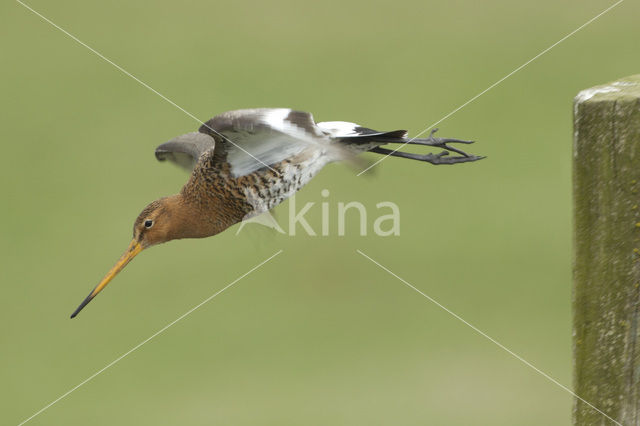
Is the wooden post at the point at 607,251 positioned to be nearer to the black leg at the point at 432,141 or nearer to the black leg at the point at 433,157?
the black leg at the point at 433,157

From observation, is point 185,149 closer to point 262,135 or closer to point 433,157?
point 262,135

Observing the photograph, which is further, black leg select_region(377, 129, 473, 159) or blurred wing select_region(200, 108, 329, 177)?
black leg select_region(377, 129, 473, 159)

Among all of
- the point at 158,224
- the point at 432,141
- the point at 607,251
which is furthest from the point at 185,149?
the point at 607,251

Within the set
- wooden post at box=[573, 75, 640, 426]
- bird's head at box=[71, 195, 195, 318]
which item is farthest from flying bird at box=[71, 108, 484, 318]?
wooden post at box=[573, 75, 640, 426]

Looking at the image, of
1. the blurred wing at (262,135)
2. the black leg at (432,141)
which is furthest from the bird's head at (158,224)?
the black leg at (432,141)

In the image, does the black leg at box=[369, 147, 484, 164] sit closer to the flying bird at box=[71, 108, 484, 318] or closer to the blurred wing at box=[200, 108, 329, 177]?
the flying bird at box=[71, 108, 484, 318]

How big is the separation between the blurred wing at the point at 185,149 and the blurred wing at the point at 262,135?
451 mm

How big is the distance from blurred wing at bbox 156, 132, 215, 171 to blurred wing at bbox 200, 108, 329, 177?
1.48 feet

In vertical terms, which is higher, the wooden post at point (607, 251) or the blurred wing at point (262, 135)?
the blurred wing at point (262, 135)

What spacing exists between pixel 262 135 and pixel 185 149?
74 centimetres

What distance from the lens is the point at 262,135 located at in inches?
132

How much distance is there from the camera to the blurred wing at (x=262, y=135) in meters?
3.14

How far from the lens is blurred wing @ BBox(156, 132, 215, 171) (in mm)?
3996

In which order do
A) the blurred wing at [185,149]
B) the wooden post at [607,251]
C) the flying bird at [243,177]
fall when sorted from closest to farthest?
the wooden post at [607,251] < the flying bird at [243,177] < the blurred wing at [185,149]
